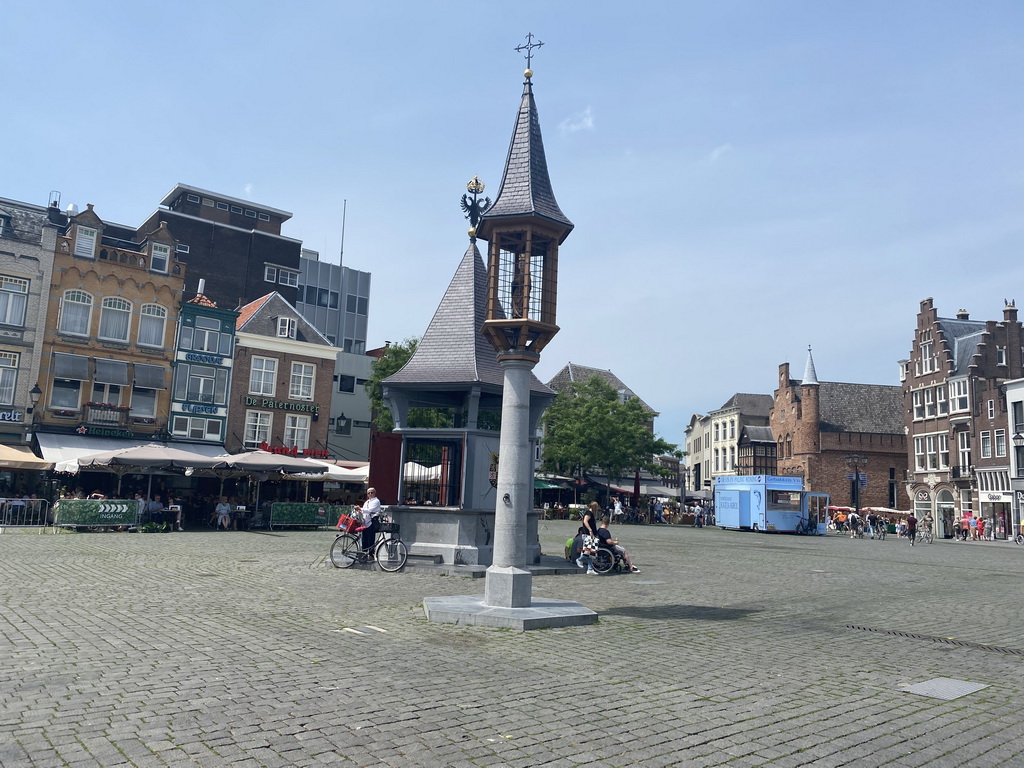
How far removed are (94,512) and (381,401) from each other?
20431 mm

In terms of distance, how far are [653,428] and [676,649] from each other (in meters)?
65.4

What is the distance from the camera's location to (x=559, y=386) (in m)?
69.4

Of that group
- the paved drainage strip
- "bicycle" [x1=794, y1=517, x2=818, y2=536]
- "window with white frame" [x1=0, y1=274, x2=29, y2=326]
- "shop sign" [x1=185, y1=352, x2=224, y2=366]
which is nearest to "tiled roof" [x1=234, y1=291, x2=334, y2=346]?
"shop sign" [x1=185, y1=352, x2=224, y2=366]

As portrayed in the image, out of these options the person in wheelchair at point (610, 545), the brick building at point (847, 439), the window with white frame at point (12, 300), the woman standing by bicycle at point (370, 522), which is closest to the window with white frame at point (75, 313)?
the window with white frame at point (12, 300)

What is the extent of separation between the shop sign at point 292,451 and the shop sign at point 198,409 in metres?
2.74

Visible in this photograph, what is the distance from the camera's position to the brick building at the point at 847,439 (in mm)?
67250

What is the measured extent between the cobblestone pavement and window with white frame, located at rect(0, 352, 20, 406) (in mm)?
23393

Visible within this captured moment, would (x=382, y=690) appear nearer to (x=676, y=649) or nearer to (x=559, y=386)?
(x=676, y=649)

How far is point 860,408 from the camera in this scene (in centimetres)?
7006

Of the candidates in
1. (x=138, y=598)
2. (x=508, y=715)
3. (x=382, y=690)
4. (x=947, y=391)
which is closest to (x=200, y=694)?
(x=382, y=690)

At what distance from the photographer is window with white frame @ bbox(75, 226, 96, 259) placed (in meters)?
35.9

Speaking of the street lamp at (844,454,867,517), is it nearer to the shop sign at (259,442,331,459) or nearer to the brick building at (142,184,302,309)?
the shop sign at (259,442,331,459)

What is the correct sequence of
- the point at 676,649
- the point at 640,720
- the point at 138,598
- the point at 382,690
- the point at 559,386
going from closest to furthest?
the point at 640,720
the point at 382,690
the point at 676,649
the point at 138,598
the point at 559,386

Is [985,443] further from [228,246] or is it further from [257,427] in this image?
[228,246]
